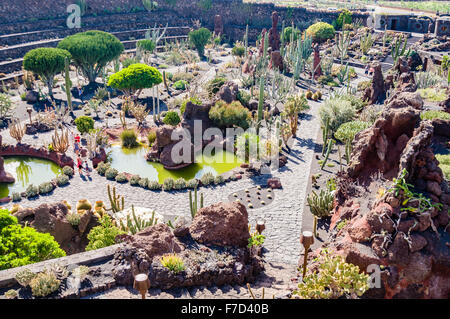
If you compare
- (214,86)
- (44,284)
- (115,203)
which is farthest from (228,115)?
(44,284)

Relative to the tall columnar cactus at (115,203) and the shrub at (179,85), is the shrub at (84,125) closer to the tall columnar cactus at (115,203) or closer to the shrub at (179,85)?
the tall columnar cactus at (115,203)

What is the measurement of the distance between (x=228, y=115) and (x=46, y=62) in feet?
40.9

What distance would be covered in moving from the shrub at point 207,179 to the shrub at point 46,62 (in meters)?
13.7

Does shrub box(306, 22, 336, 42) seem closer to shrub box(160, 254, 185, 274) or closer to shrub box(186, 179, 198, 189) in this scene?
shrub box(186, 179, 198, 189)

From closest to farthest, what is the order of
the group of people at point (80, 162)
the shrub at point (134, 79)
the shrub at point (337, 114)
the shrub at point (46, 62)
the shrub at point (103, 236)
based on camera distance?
the shrub at point (103, 236) < the group of people at point (80, 162) < the shrub at point (337, 114) < the shrub at point (134, 79) < the shrub at point (46, 62)

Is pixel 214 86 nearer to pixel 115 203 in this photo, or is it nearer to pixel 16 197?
pixel 115 203

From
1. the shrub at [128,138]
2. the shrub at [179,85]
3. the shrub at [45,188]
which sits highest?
the shrub at [179,85]

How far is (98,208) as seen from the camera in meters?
14.3

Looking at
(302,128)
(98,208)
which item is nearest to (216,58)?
(302,128)

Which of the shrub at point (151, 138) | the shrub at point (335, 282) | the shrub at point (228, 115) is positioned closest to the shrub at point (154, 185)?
the shrub at point (151, 138)

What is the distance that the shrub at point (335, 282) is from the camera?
7.96 meters

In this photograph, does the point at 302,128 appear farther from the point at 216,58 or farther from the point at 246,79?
the point at 216,58

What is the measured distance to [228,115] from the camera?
20.7 metres

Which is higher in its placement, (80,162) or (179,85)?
(179,85)
